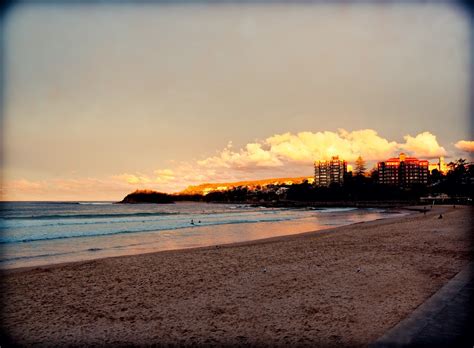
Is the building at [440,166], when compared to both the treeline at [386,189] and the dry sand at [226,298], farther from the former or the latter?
the dry sand at [226,298]

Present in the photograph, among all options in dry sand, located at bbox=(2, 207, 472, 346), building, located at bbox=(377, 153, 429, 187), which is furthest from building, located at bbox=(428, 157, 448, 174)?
dry sand, located at bbox=(2, 207, 472, 346)

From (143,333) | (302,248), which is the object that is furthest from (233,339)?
(302,248)

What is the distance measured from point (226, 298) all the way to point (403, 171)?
16748 centimetres

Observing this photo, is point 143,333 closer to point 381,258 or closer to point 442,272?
point 442,272

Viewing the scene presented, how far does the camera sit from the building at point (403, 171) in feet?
516

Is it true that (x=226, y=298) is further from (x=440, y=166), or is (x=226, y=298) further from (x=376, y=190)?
(x=440, y=166)

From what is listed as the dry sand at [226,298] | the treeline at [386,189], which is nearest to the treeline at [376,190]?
the treeline at [386,189]

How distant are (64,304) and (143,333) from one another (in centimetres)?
244

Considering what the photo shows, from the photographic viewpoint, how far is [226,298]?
6.60 meters

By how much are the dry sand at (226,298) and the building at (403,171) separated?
157m

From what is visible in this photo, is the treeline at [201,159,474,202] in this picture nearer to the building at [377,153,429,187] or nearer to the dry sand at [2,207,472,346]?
the building at [377,153,429,187]

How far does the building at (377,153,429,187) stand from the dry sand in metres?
157

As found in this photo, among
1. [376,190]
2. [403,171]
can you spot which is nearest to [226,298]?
[376,190]

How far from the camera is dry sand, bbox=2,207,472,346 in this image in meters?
4.82
